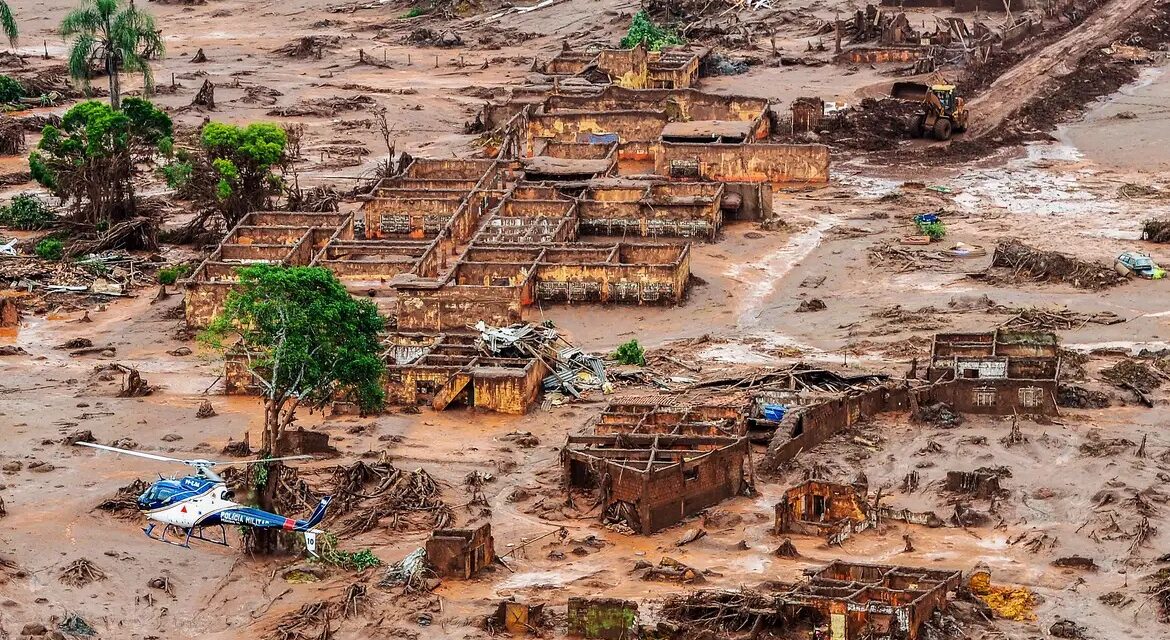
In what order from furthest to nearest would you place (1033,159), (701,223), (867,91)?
(867,91)
(1033,159)
(701,223)

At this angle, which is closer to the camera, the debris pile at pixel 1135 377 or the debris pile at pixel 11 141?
the debris pile at pixel 1135 377

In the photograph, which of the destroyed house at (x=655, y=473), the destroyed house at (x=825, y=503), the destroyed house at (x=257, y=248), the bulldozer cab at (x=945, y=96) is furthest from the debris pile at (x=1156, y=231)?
the destroyed house at (x=825, y=503)

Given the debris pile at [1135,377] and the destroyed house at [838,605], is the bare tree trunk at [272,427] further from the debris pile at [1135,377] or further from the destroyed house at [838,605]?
the debris pile at [1135,377]

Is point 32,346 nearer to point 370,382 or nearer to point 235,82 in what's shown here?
point 370,382

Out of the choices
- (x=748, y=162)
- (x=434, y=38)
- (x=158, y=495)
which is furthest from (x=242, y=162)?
(x=434, y=38)

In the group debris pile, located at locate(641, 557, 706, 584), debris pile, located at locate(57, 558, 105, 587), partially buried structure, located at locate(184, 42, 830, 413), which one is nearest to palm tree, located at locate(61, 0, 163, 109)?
partially buried structure, located at locate(184, 42, 830, 413)

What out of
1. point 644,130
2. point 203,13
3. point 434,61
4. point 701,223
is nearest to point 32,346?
point 701,223

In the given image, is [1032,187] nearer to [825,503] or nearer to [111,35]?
[825,503]
